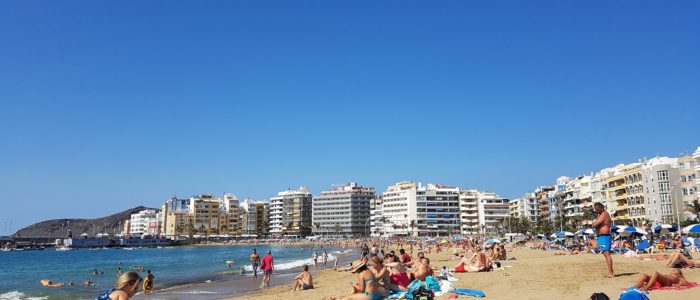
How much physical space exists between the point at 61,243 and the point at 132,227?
4027cm

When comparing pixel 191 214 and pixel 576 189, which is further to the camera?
pixel 191 214

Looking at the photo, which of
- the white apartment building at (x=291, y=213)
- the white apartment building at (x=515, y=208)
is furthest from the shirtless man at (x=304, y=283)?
the white apartment building at (x=291, y=213)

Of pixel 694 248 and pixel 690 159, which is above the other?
pixel 690 159

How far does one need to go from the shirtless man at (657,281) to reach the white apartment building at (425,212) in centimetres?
11612

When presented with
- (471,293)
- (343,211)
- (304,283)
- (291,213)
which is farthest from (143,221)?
(471,293)

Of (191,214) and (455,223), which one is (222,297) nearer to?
(455,223)

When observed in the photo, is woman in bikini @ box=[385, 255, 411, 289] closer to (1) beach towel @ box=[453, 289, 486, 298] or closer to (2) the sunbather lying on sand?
(1) beach towel @ box=[453, 289, 486, 298]

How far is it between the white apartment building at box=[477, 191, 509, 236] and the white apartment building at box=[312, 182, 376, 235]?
34.2 metres

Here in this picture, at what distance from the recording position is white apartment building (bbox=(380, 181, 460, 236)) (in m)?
127

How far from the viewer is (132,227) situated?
18412cm

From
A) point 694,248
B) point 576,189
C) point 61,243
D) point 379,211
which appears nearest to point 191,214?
point 61,243

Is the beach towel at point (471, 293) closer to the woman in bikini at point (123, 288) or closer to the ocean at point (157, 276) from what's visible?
the woman in bikini at point (123, 288)

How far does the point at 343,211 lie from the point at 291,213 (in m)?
21.9

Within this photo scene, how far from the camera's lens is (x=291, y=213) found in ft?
527
